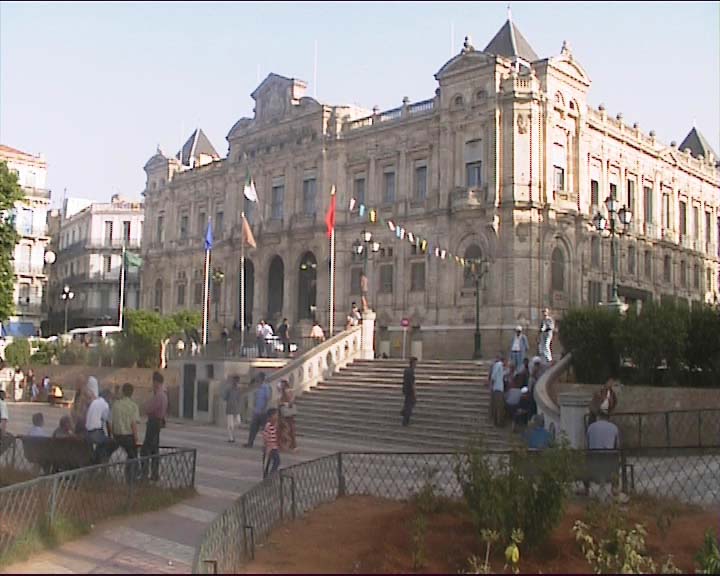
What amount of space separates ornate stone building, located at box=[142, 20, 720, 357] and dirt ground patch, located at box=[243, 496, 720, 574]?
943 inches

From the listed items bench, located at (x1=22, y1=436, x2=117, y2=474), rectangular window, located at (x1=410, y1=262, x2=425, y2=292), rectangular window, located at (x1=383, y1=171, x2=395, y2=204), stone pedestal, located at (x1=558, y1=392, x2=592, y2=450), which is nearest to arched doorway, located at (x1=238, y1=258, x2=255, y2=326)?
rectangular window, located at (x1=383, y1=171, x2=395, y2=204)

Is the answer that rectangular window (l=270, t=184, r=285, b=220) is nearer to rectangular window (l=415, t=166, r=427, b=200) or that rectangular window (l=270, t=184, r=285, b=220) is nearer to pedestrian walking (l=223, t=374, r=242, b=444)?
rectangular window (l=415, t=166, r=427, b=200)

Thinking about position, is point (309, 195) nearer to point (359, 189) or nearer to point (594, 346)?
point (359, 189)

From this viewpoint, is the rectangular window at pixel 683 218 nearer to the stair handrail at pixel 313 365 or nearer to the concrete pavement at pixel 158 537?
the stair handrail at pixel 313 365

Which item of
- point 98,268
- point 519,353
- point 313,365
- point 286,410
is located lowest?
point 286,410

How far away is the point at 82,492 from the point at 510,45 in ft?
119

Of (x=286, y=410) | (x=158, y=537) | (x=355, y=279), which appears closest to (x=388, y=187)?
(x=355, y=279)

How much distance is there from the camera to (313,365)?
2853cm

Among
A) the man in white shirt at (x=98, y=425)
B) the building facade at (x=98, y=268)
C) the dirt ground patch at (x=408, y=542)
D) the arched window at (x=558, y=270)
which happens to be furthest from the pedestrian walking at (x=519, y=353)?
the building facade at (x=98, y=268)

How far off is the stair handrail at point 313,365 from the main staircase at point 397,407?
0.38 m

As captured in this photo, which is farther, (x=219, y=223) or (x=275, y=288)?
(x=219, y=223)

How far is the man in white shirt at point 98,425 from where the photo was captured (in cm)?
1302

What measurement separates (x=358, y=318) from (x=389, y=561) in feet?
81.5

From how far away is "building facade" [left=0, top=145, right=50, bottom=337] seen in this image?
211ft
